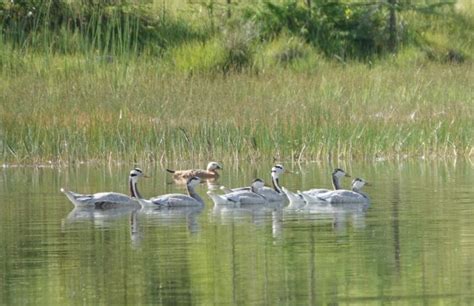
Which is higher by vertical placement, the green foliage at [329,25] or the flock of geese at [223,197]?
the green foliage at [329,25]

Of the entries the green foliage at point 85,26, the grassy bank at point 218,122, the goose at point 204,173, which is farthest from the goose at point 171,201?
the green foliage at point 85,26

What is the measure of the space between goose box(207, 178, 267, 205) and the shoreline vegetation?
5.36m

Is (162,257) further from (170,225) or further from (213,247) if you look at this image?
(170,225)

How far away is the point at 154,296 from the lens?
11500 mm

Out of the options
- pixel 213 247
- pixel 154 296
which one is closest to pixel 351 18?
pixel 213 247

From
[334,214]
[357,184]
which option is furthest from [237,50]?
Answer: [334,214]

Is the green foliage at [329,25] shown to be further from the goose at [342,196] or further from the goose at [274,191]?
the goose at [342,196]

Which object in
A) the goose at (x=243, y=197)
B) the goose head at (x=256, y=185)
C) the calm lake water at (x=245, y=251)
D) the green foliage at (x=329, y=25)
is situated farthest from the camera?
the green foliage at (x=329, y=25)

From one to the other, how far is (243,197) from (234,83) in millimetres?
10177

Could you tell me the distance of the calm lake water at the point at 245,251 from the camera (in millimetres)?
11609

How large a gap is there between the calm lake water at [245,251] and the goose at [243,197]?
0.60 feet

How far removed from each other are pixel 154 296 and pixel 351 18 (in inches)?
1093

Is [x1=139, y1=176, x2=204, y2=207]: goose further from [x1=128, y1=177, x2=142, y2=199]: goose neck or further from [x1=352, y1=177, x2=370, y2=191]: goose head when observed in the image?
[x1=352, y1=177, x2=370, y2=191]: goose head

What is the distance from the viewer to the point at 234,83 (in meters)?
28.9
